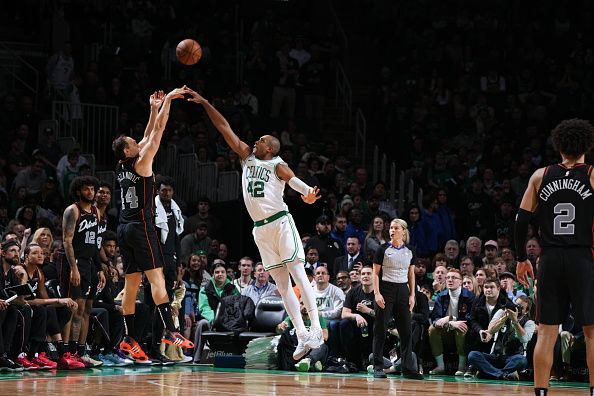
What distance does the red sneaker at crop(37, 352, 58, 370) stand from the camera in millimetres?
14406

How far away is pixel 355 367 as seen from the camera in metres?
15.8

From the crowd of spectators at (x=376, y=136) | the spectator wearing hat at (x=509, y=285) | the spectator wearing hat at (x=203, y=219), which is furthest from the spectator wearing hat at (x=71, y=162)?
the spectator wearing hat at (x=509, y=285)

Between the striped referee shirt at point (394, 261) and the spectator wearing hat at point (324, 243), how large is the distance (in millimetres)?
3457

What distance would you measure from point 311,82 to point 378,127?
5.54 ft

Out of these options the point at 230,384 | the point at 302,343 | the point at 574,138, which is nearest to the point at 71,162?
the point at 230,384

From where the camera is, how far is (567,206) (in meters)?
9.09

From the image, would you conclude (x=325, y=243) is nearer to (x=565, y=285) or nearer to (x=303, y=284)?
(x=303, y=284)

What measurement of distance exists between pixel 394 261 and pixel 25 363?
4.84 metres

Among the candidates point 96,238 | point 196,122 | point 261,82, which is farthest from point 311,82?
point 96,238

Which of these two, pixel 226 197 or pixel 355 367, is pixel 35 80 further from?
pixel 355 367

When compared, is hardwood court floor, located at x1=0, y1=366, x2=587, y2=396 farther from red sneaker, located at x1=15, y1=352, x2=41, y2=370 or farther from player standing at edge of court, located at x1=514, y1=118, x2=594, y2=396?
player standing at edge of court, located at x1=514, y1=118, x2=594, y2=396

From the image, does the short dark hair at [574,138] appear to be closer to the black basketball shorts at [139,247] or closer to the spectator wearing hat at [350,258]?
the black basketball shorts at [139,247]

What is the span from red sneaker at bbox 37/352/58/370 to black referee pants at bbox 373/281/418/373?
13.4 ft

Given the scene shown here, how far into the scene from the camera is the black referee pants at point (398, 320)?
14.6 metres
